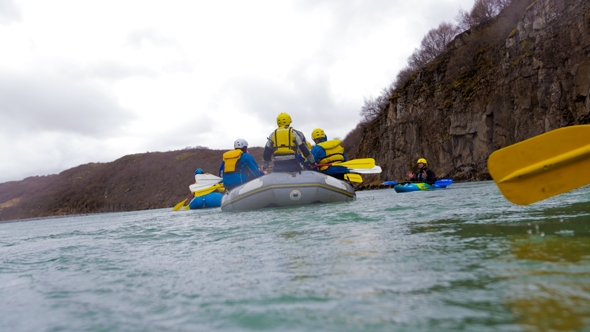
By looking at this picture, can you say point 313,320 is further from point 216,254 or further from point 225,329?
point 216,254

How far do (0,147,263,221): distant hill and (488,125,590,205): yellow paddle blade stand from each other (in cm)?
5869

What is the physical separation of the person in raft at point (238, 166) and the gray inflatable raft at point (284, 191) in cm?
177

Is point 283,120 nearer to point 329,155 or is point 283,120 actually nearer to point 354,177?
point 329,155

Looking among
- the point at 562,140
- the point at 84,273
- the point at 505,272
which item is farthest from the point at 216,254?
the point at 562,140

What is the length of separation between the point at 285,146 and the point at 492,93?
77.3 feet

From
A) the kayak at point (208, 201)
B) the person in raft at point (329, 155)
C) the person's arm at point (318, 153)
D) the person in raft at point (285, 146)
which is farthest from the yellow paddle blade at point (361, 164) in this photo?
the kayak at point (208, 201)

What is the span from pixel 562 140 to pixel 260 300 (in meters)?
2.65

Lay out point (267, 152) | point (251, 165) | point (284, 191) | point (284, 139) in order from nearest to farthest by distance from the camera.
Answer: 1. point (284, 191)
2. point (284, 139)
3. point (267, 152)
4. point (251, 165)

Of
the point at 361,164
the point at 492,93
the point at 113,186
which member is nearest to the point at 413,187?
the point at 361,164

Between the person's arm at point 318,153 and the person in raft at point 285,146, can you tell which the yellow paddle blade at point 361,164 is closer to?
the person's arm at point 318,153

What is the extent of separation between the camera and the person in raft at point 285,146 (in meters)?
8.98

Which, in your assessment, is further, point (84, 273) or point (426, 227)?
point (426, 227)

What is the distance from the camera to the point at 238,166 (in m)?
10.7

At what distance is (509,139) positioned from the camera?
2683 centimetres
